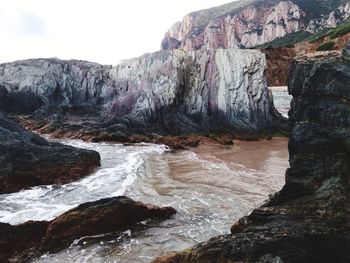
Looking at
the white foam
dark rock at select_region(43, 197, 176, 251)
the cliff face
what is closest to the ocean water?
the white foam

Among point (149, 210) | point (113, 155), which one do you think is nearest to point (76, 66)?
point (113, 155)

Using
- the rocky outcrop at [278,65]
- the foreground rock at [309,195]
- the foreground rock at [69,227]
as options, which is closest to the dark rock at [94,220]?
the foreground rock at [69,227]

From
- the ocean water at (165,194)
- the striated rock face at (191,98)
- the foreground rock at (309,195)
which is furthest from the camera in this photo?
the striated rock face at (191,98)

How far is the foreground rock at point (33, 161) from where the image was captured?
1395 centimetres

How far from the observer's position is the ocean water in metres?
8.42

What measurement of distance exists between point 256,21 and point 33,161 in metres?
141

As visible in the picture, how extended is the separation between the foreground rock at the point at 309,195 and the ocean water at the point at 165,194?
208 cm

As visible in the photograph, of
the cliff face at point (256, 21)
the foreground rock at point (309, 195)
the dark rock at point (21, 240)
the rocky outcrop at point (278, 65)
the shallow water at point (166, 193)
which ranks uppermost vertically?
the cliff face at point (256, 21)

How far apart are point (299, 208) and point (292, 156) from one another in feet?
4.06

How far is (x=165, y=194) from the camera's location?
1284cm

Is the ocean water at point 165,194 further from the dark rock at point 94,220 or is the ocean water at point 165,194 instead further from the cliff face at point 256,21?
the cliff face at point 256,21

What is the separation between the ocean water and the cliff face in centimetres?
11157

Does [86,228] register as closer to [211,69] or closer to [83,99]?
[211,69]

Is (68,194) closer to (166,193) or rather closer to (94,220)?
(166,193)
